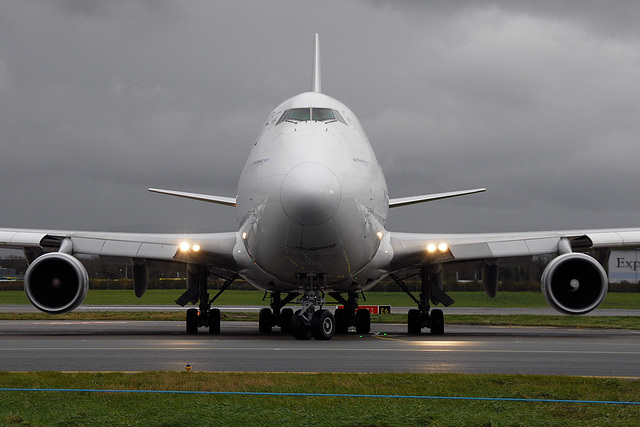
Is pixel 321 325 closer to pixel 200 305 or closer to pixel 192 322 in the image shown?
pixel 192 322

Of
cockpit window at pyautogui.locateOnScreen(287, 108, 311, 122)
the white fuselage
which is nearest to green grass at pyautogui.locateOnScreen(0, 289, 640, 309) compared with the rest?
the white fuselage

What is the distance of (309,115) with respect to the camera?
18203mm

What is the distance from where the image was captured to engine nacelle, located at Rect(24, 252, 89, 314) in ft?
62.7

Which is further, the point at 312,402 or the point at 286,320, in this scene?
the point at 286,320

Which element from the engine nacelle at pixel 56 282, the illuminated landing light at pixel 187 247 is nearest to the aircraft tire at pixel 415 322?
the illuminated landing light at pixel 187 247

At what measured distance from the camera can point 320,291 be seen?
19.8 meters

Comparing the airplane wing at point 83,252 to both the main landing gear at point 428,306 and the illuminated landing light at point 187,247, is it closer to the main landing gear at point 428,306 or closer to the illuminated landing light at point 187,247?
the illuminated landing light at point 187,247

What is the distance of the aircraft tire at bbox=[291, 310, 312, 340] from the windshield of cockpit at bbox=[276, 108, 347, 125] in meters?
4.02

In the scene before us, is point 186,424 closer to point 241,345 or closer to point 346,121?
point 241,345

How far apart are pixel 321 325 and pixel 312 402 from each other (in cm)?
937

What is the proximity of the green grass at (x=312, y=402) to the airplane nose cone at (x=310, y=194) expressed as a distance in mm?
5527

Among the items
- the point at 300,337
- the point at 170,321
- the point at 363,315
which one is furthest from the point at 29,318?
the point at 300,337

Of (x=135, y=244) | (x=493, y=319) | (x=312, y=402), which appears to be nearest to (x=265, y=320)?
(x=135, y=244)

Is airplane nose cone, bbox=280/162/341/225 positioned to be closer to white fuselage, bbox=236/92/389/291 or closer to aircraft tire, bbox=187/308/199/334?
white fuselage, bbox=236/92/389/291
